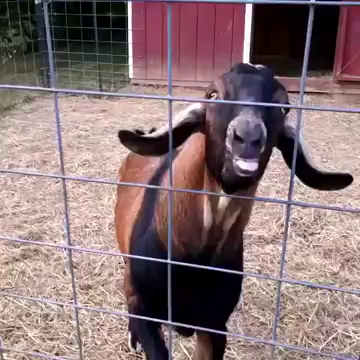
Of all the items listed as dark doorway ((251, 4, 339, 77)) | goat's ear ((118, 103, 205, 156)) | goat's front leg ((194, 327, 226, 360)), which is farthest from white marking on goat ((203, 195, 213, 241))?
dark doorway ((251, 4, 339, 77))

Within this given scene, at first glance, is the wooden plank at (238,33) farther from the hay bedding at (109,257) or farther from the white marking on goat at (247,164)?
the white marking on goat at (247,164)

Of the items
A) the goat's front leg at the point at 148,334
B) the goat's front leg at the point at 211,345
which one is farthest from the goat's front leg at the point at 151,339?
the goat's front leg at the point at 211,345

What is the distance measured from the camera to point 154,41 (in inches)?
276

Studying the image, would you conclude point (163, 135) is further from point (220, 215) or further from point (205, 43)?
point (205, 43)

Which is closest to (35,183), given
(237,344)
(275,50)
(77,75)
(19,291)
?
(19,291)

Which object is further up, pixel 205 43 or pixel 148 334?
pixel 205 43

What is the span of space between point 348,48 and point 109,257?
15.6ft

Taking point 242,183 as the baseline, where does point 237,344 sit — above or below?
below

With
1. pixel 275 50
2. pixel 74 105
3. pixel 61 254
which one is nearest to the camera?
pixel 61 254

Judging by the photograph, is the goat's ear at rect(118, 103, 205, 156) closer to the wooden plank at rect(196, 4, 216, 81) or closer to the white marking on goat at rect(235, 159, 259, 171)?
the white marking on goat at rect(235, 159, 259, 171)

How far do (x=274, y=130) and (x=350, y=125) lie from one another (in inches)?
170

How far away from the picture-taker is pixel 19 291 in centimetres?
288

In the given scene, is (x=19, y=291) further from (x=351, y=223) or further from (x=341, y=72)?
(x=341, y=72)

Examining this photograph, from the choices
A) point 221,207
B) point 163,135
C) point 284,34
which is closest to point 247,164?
point 163,135
